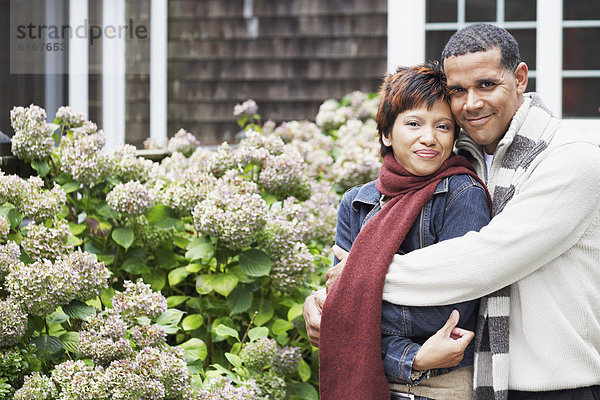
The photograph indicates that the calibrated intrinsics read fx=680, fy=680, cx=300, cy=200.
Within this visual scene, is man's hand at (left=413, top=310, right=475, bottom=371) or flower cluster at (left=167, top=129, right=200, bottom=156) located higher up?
flower cluster at (left=167, top=129, right=200, bottom=156)

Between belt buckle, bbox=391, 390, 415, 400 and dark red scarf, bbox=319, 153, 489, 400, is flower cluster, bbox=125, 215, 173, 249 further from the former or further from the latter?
belt buckle, bbox=391, 390, 415, 400

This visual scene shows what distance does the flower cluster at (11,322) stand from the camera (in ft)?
6.49

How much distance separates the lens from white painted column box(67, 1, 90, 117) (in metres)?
4.07

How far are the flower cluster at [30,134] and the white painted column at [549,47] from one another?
328 centimetres

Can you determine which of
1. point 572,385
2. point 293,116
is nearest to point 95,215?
point 572,385

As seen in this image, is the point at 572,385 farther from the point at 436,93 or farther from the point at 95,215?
the point at 95,215

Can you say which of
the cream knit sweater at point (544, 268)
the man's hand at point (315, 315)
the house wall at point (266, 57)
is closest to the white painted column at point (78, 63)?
the house wall at point (266, 57)

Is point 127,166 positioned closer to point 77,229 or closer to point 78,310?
A: point 77,229

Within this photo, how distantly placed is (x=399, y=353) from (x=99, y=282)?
0.97 metres

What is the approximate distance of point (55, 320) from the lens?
7.20 ft

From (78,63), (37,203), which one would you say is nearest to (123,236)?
(37,203)

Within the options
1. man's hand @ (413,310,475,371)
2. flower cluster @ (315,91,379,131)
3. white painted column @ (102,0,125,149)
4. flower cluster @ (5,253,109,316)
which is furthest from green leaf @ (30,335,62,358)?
flower cluster @ (315,91,379,131)

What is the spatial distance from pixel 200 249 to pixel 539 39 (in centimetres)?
317

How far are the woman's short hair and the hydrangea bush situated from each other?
0.66m
